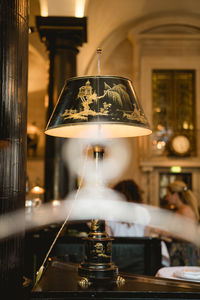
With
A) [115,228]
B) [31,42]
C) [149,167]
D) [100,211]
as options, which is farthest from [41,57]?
[100,211]

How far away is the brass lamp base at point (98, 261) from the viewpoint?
1917 millimetres

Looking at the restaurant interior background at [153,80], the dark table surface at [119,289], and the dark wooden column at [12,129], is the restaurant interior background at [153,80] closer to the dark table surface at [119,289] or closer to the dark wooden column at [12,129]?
the dark wooden column at [12,129]

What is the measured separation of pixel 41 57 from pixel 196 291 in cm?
872

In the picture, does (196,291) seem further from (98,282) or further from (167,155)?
(167,155)

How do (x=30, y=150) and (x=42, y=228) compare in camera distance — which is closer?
(x=42, y=228)

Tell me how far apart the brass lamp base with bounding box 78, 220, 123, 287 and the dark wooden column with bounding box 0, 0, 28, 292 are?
1.09 ft

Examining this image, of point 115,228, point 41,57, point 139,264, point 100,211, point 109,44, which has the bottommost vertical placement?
point 139,264

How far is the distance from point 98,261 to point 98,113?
702mm

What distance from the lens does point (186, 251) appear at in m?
4.47

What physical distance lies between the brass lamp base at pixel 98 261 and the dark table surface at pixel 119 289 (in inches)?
2.2

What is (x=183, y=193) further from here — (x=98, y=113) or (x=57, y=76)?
(x=98, y=113)

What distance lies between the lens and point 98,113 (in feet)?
6.18

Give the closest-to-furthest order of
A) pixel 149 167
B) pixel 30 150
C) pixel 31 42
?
1. pixel 31 42
2. pixel 30 150
3. pixel 149 167

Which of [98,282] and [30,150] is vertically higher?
[30,150]
